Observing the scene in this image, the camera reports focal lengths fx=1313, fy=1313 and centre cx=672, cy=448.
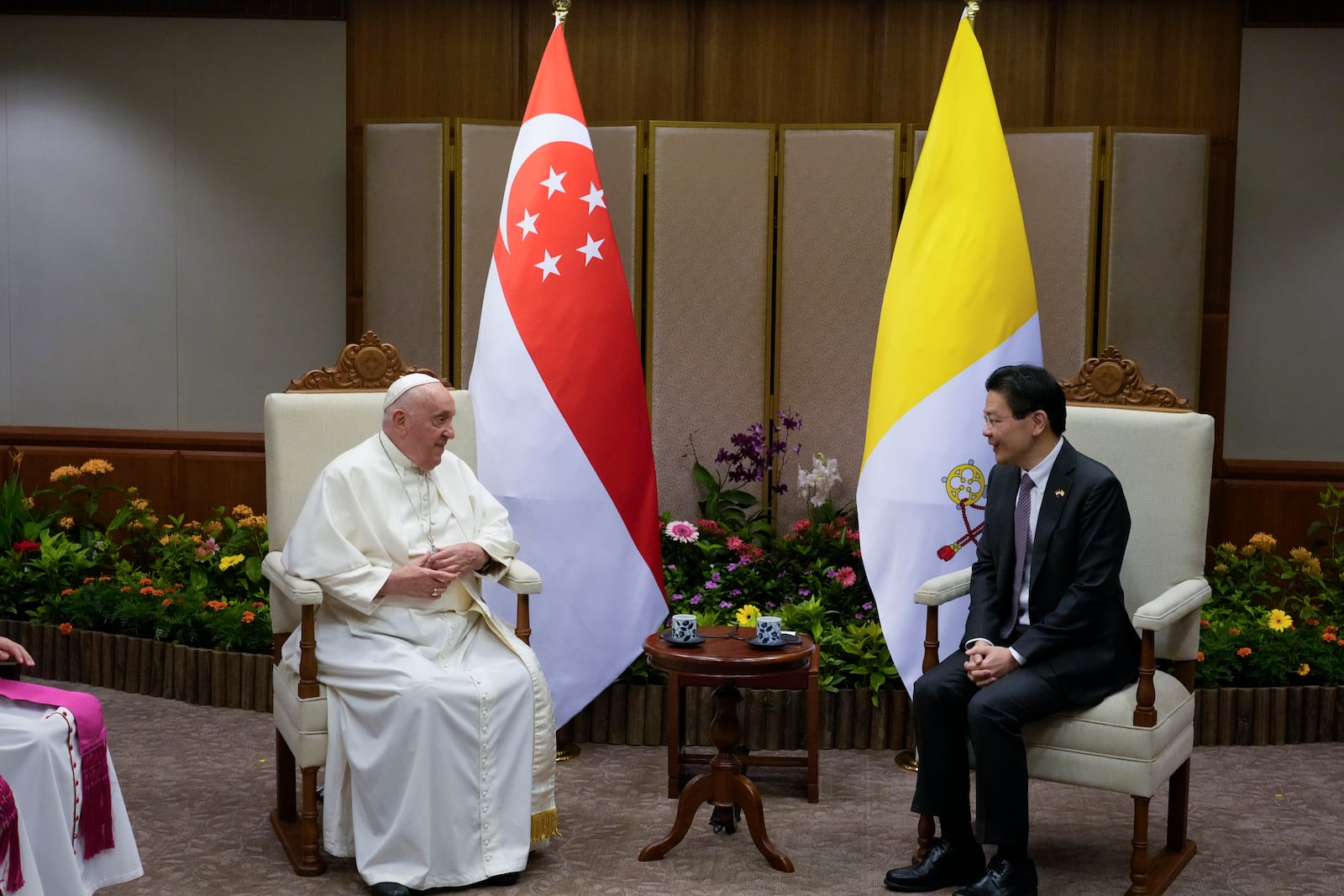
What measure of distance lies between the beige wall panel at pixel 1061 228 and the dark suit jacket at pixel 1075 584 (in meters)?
2.19

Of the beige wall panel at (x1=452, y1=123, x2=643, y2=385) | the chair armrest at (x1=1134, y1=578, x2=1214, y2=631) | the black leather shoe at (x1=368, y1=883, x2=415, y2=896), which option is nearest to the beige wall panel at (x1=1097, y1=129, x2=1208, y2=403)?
the beige wall panel at (x1=452, y1=123, x2=643, y2=385)

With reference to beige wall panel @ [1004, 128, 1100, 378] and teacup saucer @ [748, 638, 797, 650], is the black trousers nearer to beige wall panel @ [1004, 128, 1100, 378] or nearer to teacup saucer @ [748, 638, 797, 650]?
teacup saucer @ [748, 638, 797, 650]

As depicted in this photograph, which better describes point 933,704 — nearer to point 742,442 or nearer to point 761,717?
point 761,717

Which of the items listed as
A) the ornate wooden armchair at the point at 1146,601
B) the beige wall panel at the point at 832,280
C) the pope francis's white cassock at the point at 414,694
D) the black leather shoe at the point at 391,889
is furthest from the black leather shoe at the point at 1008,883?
the beige wall panel at the point at 832,280

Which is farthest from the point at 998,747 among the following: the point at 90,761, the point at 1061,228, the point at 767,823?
the point at 1061,228

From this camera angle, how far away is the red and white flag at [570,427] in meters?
4.51

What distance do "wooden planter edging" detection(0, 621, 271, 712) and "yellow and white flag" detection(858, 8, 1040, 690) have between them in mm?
2405

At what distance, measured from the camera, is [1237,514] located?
6.18 metres

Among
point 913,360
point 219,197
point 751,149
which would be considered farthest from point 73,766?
point 219,197

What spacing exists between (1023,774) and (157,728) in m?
3.13

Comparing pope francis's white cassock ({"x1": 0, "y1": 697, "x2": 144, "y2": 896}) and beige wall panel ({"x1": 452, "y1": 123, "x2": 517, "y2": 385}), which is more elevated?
beige wall panel ({"x1": 452, "y1": 123, "x2": 517, "y2": 385})

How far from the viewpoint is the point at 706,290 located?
5625 millimetres

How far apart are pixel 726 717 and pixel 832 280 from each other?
8.10 feet

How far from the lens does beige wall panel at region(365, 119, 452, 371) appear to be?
5605 mm
